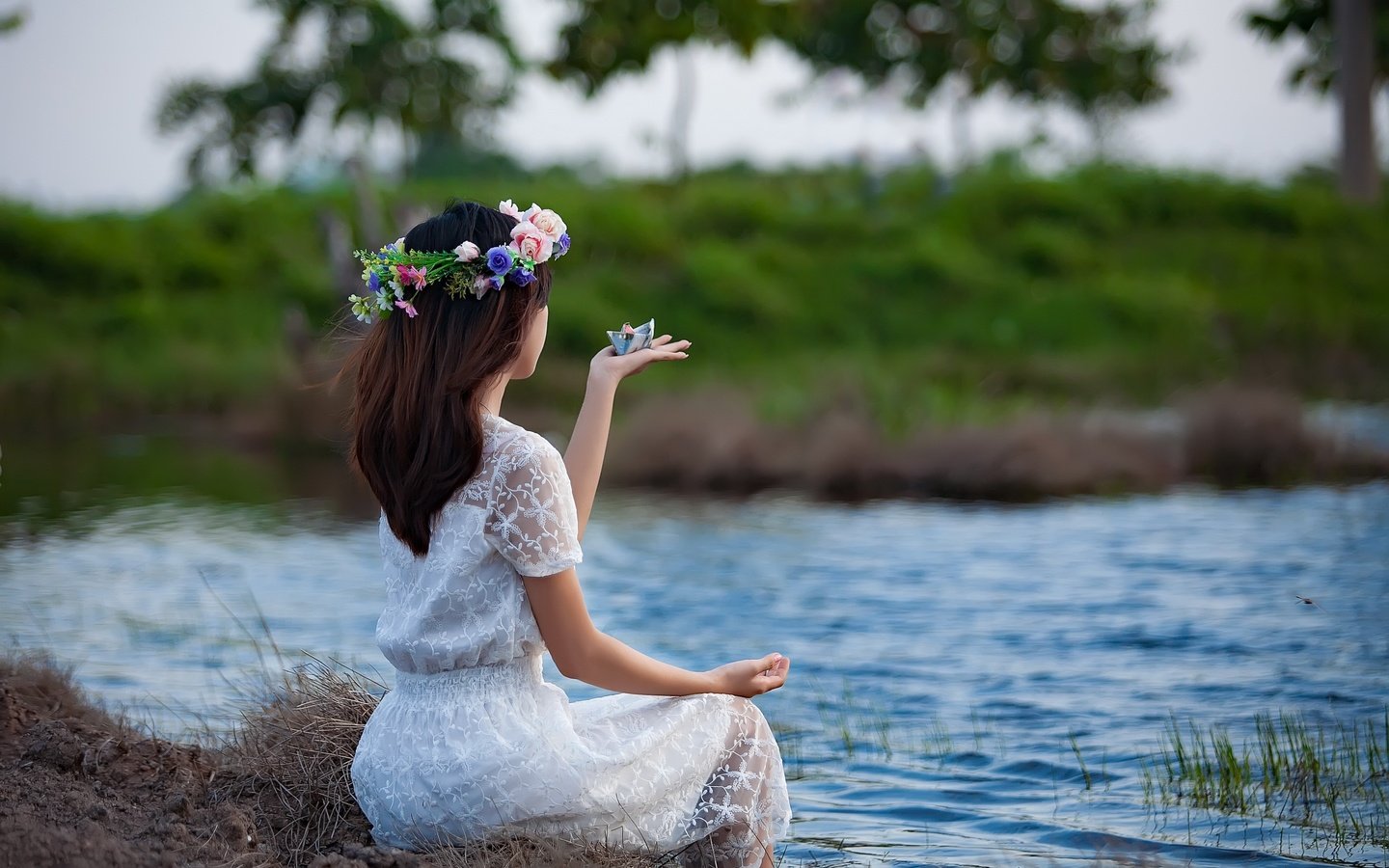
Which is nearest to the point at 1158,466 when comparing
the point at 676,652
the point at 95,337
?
the point at 676,652

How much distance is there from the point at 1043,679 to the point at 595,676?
3.77 metres

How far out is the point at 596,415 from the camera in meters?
3.45

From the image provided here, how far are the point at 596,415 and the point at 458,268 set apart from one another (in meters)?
0.44

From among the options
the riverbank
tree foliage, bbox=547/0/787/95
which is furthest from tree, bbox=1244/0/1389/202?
the riverbank

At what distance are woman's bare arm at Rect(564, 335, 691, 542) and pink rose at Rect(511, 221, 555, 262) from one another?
0.27 m

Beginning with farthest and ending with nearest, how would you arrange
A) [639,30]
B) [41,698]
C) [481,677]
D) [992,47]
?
[992,47] → [639,30] → [41,698] → [481,677]

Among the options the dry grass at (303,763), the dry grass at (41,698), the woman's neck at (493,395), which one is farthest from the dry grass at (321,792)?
the woman's neck at (493,395)

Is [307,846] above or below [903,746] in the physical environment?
above

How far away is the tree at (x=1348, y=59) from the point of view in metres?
24.6

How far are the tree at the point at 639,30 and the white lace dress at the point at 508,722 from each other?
60.2ft

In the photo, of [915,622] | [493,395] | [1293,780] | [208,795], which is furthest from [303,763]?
[915,622]

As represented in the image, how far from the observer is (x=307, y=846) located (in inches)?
144

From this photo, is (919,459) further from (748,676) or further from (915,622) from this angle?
(748,676)

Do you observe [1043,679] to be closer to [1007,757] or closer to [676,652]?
[1007,757]
